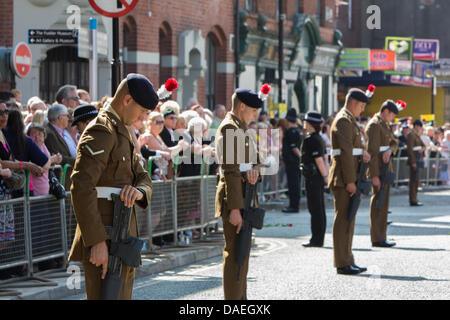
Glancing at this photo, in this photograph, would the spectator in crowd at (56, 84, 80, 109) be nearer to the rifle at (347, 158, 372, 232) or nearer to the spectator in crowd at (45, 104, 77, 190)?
the spectator in crowd at (45, 104, 77, 190)

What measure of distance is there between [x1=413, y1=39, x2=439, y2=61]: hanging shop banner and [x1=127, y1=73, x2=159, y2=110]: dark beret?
45447 mm

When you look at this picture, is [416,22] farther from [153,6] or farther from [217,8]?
[153,6]

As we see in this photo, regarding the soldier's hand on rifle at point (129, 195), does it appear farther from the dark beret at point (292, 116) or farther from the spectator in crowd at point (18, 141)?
the dark beret at point (292, 116)

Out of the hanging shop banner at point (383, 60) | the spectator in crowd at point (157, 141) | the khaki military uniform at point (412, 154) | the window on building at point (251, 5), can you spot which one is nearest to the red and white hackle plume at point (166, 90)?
the spectator in crowd at point (157, 141)

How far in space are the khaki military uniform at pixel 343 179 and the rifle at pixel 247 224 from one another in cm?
301

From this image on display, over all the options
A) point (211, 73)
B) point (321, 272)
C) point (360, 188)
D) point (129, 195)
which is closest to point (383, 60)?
point (211, 73)

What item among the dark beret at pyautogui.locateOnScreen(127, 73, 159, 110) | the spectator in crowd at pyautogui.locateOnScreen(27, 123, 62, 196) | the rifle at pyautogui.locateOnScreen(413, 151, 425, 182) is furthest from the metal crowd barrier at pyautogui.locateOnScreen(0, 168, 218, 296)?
the rifle at pyautogui.locateOnScreen(413, 151, 425, 182)

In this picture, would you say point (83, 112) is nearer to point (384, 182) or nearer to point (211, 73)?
point (384, 182)

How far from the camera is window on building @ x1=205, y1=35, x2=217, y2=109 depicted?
29391mm

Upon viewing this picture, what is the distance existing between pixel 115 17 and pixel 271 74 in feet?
72.2

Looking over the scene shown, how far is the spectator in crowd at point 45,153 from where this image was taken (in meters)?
10.5

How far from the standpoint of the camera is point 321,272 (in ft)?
36.2
